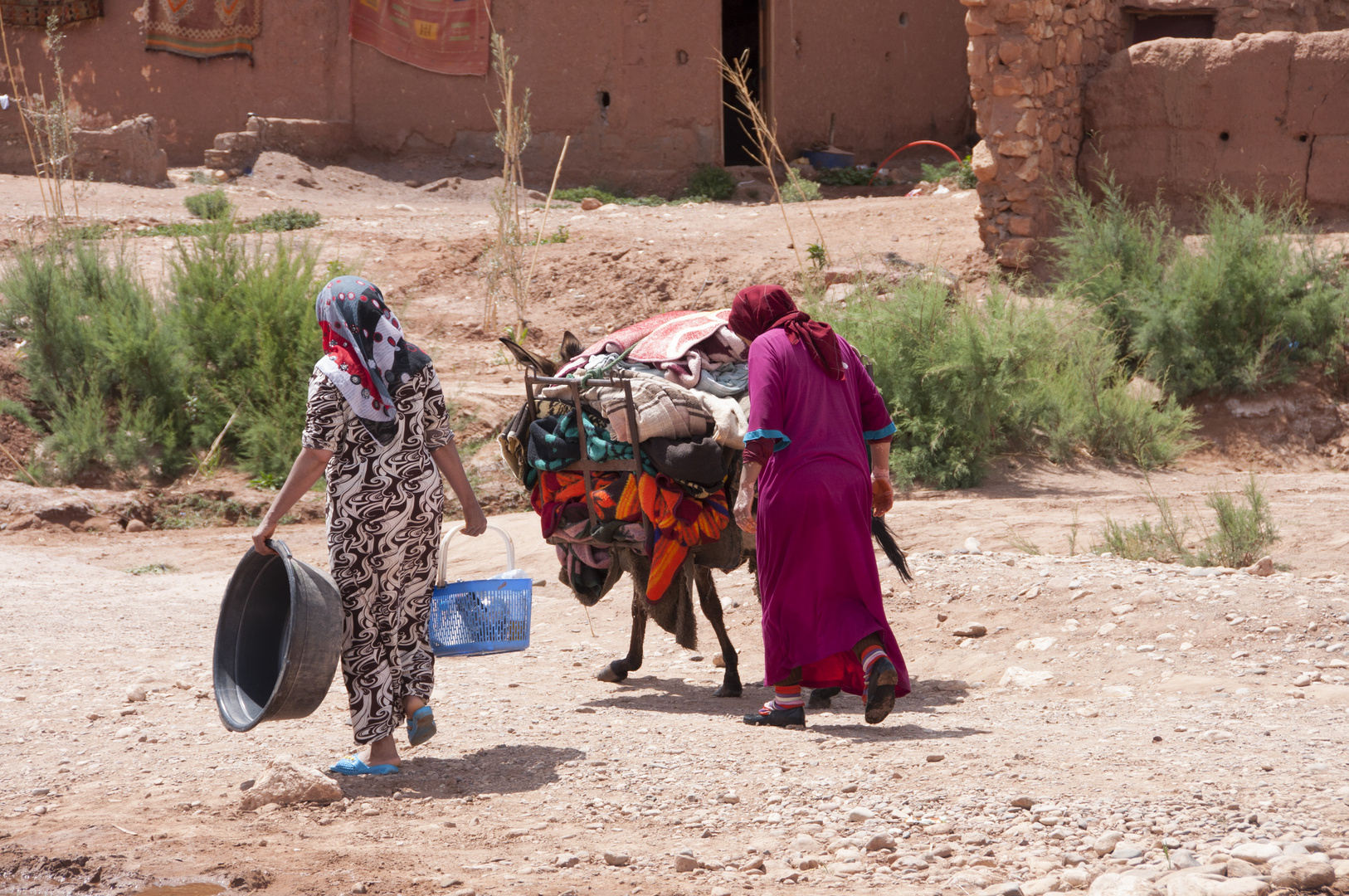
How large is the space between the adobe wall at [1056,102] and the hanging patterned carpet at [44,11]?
1218 cm

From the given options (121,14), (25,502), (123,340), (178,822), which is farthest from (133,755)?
(121,14)

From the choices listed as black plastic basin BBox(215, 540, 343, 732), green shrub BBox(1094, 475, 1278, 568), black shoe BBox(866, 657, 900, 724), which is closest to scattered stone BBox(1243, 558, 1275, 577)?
green shrub BBox(1094, 475, 1278, 568)

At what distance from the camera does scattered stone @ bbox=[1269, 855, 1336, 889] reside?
8.68 feet

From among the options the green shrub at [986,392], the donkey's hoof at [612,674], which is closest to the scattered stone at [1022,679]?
A: the donkey's hoof at [612,674]

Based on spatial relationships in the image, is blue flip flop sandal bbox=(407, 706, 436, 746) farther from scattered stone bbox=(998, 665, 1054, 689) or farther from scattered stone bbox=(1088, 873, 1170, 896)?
scattered stone bbox=(998, 665, 1054, 689)

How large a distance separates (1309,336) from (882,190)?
7.77 m

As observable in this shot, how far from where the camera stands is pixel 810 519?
4.09 meters

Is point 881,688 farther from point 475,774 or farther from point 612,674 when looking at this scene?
point 612,674

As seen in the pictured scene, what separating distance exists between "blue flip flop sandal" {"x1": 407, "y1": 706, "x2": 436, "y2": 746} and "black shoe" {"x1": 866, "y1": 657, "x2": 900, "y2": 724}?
138cm

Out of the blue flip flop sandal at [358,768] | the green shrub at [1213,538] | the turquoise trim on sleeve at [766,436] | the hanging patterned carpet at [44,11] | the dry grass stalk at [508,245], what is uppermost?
the hanging patterned carpet at [44,11]

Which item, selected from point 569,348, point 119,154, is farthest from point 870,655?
point 119,154

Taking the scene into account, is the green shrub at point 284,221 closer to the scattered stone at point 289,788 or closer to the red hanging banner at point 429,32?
the red hanging banner at point 429,32

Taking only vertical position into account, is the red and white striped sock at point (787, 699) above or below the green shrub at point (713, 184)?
below

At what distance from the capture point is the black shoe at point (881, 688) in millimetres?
3971
